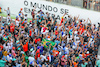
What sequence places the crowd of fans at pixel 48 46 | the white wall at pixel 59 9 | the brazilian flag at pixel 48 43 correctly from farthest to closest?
the white wall at pixel 59 9 → the brazilian flag at pixel 48 43 → the crowd of fans at pixel 48 46

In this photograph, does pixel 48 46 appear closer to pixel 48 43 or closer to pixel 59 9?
pixel 48 43

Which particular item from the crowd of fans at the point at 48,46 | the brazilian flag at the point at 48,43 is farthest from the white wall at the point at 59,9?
the brazilian flag at the point at 48,43

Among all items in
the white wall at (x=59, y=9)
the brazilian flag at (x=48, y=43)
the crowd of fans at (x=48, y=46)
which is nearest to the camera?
the crowd of fans at (x=48, y=46)

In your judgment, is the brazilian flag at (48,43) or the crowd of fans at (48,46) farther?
the brazilian flag at (48,43)

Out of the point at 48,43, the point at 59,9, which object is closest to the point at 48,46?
the point at 48,43

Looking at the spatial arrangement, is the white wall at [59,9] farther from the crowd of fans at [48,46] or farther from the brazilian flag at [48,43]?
the brazilian flag at [48,43]

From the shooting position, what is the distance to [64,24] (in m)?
11.7

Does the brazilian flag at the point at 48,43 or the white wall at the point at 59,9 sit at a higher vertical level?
the white wall at the point at 59,9

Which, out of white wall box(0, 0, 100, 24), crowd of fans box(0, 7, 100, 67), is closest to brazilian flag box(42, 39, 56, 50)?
crowd of fans box(0, 7, 100, 67)

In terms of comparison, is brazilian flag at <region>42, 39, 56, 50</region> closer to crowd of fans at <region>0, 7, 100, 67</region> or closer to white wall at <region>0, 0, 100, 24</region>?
crowd of fans at <region>0, 7, 100, 67</region>

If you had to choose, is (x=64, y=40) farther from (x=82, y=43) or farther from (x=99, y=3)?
(x=99, y=3)

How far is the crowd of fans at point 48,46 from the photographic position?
25.5 ft

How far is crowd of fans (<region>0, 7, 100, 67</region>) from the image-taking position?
7.77 meters

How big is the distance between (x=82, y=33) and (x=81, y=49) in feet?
6.23
